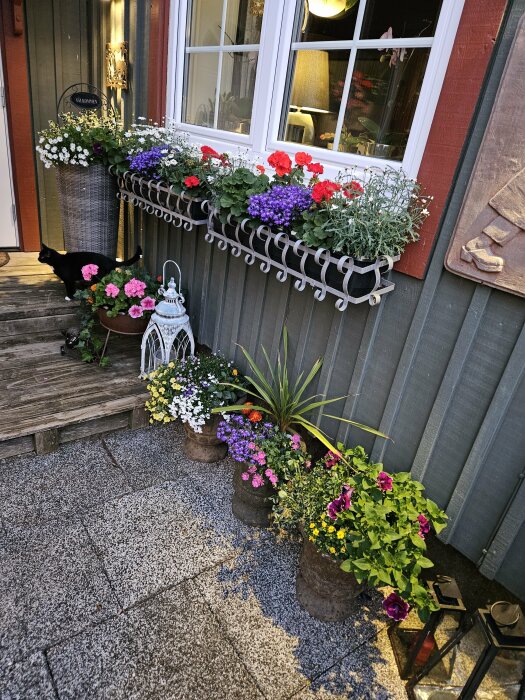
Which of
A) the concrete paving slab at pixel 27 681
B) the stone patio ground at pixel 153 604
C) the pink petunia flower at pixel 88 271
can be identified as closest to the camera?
the concrete paving slab at pixel 27 681

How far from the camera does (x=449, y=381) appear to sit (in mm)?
Result: 1630

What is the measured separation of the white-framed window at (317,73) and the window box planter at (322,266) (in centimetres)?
41

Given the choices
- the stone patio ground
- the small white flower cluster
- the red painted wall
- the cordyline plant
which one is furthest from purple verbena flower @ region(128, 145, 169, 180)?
the stone patio ground

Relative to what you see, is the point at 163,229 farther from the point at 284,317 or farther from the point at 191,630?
the point at 191,630

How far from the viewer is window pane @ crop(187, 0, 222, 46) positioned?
2.49 metres

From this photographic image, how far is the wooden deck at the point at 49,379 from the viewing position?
7.73ft

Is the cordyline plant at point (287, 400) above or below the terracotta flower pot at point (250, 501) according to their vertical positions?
above

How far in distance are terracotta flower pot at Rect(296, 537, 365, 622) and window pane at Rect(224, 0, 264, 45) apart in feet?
7.83

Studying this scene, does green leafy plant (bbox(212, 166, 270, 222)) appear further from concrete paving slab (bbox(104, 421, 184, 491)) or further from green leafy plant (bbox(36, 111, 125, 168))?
concrete paving slab (bbox(104, 421, 184, 491))

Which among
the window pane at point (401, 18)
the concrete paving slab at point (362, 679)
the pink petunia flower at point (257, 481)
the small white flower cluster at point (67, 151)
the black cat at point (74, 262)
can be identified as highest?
the window pane at point (401, 18)

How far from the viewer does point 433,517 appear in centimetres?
164

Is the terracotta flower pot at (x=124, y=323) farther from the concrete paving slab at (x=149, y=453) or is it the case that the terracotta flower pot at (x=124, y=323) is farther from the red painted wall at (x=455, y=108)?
the red painted wall at (x=455, y=108)

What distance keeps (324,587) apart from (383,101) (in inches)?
74.6

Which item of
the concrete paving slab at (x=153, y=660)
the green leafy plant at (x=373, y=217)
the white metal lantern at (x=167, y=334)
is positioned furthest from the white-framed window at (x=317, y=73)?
the concrete paving slab at (x=153, y=660)
